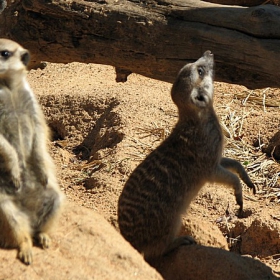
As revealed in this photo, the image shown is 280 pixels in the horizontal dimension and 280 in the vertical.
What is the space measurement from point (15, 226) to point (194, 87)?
1471 mm

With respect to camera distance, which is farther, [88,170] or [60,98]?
[60,98]

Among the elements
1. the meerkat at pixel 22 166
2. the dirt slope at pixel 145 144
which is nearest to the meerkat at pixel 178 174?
the dirt slope at pixel 145 144

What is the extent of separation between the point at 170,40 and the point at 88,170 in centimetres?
155

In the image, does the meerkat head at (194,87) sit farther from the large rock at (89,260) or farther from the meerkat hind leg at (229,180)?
the large rock at (89,260)

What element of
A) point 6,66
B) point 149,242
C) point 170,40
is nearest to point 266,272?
point 149,242

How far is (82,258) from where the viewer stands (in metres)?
3.32

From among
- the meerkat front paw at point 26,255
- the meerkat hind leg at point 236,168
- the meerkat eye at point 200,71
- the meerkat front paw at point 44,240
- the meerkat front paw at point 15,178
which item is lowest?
the meerkat front paw at point 44,240

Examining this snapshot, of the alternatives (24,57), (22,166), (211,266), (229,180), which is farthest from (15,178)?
(229,180)

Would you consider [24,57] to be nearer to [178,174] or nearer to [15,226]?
[15,226]

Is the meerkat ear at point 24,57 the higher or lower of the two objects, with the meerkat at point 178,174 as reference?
higher

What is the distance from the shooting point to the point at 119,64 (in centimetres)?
458

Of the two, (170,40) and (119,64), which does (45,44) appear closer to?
(119,64)

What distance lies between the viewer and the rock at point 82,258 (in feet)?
10.4

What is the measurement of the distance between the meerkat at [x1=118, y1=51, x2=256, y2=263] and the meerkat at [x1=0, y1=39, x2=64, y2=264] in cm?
61
